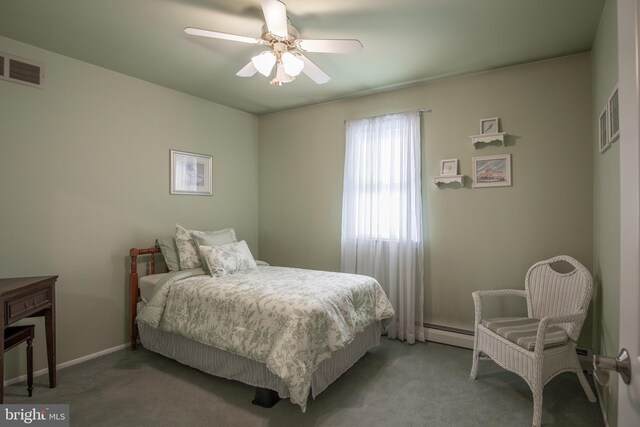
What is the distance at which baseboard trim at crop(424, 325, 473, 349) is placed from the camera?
3316 millimetres

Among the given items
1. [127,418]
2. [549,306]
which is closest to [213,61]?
[127,418]

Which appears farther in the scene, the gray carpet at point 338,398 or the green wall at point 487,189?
the green wall at point 487,189

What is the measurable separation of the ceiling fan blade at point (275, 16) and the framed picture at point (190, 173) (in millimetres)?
2160

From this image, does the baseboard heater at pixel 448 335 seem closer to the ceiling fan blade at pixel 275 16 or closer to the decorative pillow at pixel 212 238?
the decorative pillow at pixel 212 238

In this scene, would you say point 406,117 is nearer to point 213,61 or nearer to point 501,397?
point 213,61

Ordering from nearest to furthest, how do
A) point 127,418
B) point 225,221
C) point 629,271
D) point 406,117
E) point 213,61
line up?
point 629,271
point 127,418
point 213,61
point 406,117
point 225,221

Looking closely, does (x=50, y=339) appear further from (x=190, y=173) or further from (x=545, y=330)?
(x=545, y=330)

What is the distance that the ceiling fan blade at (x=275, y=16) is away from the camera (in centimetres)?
186

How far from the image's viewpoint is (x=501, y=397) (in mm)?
2395

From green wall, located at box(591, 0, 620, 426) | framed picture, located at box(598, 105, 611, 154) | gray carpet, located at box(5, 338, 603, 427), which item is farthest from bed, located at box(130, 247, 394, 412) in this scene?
framed picture, located at box(598, 105, 611, 154)

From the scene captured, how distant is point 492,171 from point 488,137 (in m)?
0.32

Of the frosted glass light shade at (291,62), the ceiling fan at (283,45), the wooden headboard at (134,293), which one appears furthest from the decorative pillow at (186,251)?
the frosted glass light shade at (291,62)

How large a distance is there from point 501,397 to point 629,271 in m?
2.12

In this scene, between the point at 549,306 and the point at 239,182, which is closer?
the point at 549,306
